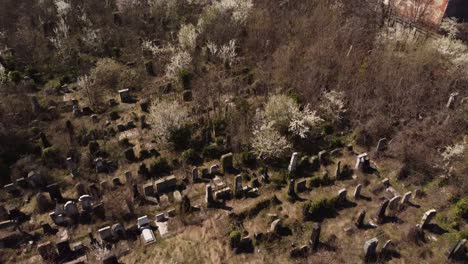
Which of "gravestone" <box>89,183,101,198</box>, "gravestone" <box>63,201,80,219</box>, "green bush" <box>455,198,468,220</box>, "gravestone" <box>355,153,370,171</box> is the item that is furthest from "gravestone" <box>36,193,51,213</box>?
"green bush" <box>455,198,468,220</box>

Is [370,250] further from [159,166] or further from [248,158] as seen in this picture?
[159,166]

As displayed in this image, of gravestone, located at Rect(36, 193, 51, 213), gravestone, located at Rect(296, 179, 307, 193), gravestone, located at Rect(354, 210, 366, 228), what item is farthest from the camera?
gravestone, located at Rect(296, 179, 307, 193)

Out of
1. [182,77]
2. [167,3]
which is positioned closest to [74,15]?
[167,3]

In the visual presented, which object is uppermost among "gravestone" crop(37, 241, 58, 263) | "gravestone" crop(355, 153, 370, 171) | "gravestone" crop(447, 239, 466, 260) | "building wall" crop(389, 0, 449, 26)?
"building wall" crop(389, 0, 449, 26)

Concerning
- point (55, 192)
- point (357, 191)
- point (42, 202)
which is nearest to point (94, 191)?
point (55, 192)

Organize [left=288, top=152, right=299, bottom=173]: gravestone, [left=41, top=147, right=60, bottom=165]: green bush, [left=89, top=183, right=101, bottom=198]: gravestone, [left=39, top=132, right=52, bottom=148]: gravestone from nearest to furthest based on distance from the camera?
[left=89, top=183, right=101, bottom=198]: gravestone < [left=288, top=152, right=299, bottom=173]: gravestone < [left=41, top=147, right=60, bottom=165]: green bush < [left=39, top=132, right=52, bottom=148]: gravestone

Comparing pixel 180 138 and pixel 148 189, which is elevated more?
pixel 180 138

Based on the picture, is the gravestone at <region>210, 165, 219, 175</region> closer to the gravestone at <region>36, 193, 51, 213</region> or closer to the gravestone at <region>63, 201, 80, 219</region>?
the gravestone at <region>63, 201, 80, 219</region>

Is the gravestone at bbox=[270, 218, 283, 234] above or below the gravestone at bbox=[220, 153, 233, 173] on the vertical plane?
below
